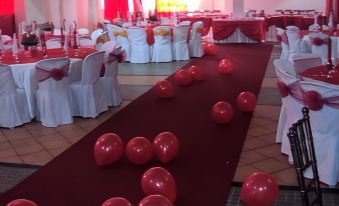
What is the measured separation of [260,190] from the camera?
2.82m

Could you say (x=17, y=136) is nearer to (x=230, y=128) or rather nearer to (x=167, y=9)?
(x=230, y=128)

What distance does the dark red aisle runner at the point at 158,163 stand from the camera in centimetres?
326

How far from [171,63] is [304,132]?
7610 millimetres

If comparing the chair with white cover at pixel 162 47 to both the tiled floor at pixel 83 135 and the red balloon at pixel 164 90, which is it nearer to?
the red balloon at pixel 164 90

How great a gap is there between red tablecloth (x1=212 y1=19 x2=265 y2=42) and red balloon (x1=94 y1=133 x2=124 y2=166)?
9.13 metres

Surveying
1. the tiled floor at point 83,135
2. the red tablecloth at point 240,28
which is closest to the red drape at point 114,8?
the red tablecloth at point 240,28

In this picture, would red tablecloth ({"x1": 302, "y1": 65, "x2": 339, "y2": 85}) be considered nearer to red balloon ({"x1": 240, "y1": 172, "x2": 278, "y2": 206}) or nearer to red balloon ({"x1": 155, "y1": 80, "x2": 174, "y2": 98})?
red balloon ({"x1": 240, "y1": 172, "x2": 278, "y2": 206})

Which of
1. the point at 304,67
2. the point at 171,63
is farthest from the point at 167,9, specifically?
the point at 304,67

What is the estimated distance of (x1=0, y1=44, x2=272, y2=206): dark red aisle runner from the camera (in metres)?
3.26

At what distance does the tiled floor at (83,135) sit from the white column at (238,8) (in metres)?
7.51

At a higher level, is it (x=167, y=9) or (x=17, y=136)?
(x=167, y=9)

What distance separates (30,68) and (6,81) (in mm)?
325

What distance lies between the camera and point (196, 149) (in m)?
4.15

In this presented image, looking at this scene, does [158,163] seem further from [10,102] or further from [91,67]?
[10,102]
